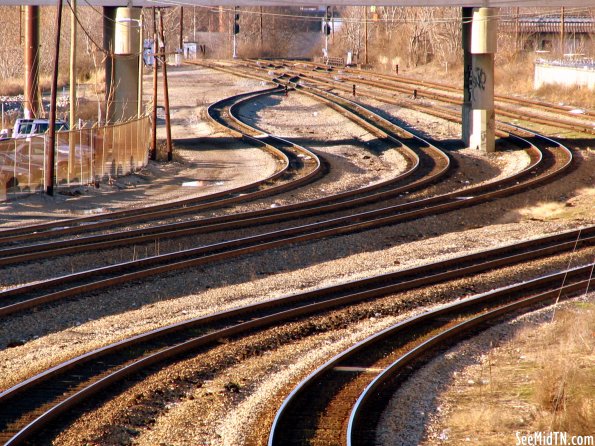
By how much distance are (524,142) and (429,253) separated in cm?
1607

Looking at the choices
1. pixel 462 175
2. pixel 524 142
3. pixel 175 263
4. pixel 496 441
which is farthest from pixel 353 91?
pixel 496 441

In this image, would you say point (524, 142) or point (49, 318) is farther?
point (524, 142)

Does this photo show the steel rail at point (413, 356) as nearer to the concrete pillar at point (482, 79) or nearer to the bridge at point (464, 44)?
the concrete pillar at point (482, 79)

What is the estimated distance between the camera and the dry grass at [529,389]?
8.70 metres

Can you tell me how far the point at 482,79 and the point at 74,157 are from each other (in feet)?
47.3

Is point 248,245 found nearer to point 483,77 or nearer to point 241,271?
point 241,271

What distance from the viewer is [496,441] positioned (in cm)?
849

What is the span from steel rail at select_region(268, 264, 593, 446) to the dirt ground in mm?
370

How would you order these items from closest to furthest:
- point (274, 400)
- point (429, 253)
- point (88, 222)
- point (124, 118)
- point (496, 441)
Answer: point (496, 441)
point (274, 400)
point (429, 253)
point (88, 222)
point (124, 118)

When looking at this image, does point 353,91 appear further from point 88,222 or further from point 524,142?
point 88,222

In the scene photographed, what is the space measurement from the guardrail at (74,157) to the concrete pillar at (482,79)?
11723mm

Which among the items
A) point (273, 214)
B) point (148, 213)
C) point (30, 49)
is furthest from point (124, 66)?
point (273, 214)

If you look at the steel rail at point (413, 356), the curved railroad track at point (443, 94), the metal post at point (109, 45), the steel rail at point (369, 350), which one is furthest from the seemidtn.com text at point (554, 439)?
the curved railroad track at point (443, 94)

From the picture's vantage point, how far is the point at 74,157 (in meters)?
25.4
